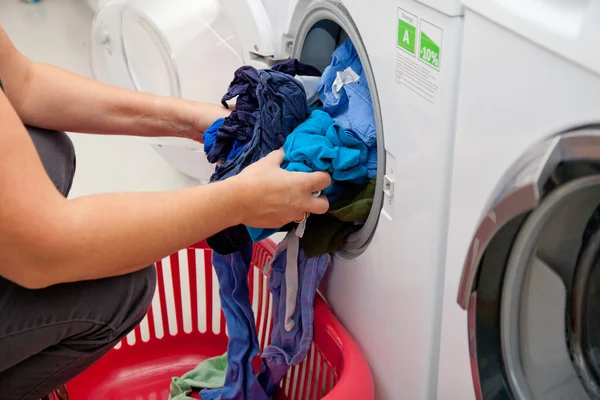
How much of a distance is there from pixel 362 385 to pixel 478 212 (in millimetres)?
407

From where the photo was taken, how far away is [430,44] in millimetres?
715

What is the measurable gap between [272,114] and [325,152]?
11 centimetres

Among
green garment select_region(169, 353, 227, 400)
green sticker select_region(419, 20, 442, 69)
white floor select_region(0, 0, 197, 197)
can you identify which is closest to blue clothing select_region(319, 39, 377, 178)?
green sticker select_region(419, 20, 442, 69)

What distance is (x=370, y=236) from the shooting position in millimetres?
977

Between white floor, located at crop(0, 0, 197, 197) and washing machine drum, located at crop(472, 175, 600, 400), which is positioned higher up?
washing machine drum, located at crop(472, 175, 600, 400)

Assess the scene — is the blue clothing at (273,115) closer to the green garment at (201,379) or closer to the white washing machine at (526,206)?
the white washing machine at (526,206)

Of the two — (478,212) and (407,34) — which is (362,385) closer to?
(478,212)

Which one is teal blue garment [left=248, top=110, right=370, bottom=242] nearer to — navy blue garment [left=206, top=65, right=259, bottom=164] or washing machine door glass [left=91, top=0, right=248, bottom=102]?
navy blue garment [left=206, top=65, right=259, bottom=164]

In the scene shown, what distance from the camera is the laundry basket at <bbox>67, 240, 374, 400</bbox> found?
124 cm

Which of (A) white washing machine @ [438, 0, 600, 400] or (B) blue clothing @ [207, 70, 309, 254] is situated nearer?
(A) white washing machine @ [438, 0, 600, 400]

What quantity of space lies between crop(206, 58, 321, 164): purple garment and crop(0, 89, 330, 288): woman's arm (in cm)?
10

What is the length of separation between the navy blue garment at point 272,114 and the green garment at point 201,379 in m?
0.50

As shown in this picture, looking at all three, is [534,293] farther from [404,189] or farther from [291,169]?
[291,169]

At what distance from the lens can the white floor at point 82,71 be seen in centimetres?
194
